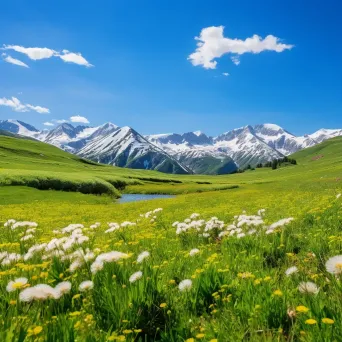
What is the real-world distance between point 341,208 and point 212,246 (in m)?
Answer: 7.15

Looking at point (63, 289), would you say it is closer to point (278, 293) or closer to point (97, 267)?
point (97, 267)

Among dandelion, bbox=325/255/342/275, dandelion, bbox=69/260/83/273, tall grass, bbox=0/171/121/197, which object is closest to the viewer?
dandelion, bbox=325/255/342/275

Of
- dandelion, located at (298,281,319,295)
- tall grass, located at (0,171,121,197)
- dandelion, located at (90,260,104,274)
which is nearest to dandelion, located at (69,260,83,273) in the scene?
dandelion, located at (90,260,104,274)

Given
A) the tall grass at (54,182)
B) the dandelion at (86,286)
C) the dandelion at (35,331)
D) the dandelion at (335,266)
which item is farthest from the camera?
the tall grass at (54,182)

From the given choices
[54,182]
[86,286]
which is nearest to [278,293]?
[86,286]

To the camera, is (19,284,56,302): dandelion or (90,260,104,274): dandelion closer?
(19,284,56,302): dandelion

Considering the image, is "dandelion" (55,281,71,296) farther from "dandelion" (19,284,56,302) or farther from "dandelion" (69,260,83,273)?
"dandelion" (69,260,83,273)

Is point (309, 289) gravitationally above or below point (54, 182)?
above

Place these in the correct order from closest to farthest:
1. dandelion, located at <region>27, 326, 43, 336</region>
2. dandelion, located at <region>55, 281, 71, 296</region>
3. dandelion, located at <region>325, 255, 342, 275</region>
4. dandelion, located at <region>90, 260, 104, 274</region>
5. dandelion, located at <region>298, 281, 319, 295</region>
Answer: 1. dandelion, located at <region>27, 326, 43, 336</region>
2. dandelion, located at <region>325, 255, 342, 275</region>
3. dandelion, located at <region>298, 281, 319, 295</region>
4. dandelion, located at <region>55, 281, 71, 296</region>
5. dandelion, located at <region>90, 260, 104, 274</region>

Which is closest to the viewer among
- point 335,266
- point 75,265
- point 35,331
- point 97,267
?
point 35,331

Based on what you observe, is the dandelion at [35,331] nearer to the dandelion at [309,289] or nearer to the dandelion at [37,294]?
the dandelion at [37,294]

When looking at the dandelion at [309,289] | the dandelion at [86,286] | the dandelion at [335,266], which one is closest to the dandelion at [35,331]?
the dandelion at [86,286]

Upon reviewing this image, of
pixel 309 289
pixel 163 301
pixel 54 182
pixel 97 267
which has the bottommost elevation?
pixel 54 182

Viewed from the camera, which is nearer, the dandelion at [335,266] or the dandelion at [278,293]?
the dandelion at [335,266]
